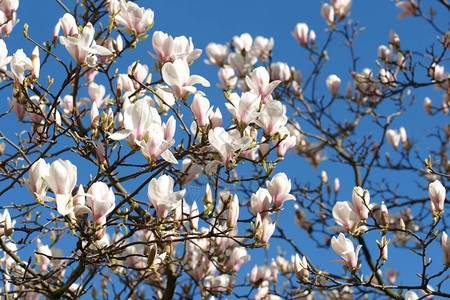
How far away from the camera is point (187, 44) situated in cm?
253

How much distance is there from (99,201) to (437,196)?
1583 millimetres

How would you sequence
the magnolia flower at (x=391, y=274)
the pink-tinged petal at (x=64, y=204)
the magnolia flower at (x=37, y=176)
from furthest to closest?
the magnolia flower at (x=391, y=274) < the magnolia flower at (x=37, y=176) < the pink-tinged petal at (x=64, y=204)

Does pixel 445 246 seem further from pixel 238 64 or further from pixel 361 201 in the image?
pixel 238 64

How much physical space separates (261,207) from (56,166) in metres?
0.94

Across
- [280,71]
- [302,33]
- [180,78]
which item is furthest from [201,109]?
[302,33]

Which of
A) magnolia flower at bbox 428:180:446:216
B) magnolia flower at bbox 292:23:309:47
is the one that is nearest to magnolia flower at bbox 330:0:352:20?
magnolia flower at bbox 292:23:309:47

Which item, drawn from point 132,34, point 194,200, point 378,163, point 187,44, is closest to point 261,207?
point 194,200

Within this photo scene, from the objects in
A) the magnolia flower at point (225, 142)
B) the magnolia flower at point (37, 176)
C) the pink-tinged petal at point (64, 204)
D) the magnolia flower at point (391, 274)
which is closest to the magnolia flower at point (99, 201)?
the pink-tinged petal at point (64, 204)

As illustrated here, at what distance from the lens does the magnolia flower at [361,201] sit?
7.70 ft

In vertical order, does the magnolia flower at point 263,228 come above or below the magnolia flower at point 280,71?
below

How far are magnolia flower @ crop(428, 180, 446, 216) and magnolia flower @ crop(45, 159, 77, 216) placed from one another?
165cm

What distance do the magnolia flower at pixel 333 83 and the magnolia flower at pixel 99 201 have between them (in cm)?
369

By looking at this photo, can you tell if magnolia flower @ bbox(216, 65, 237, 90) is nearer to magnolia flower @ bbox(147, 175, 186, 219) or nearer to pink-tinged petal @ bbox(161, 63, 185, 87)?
pink-tinged petal @ bbox(161, 63, 185, 87)

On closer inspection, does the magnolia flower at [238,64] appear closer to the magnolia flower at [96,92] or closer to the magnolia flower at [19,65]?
the magnolia flower at [96,92]
